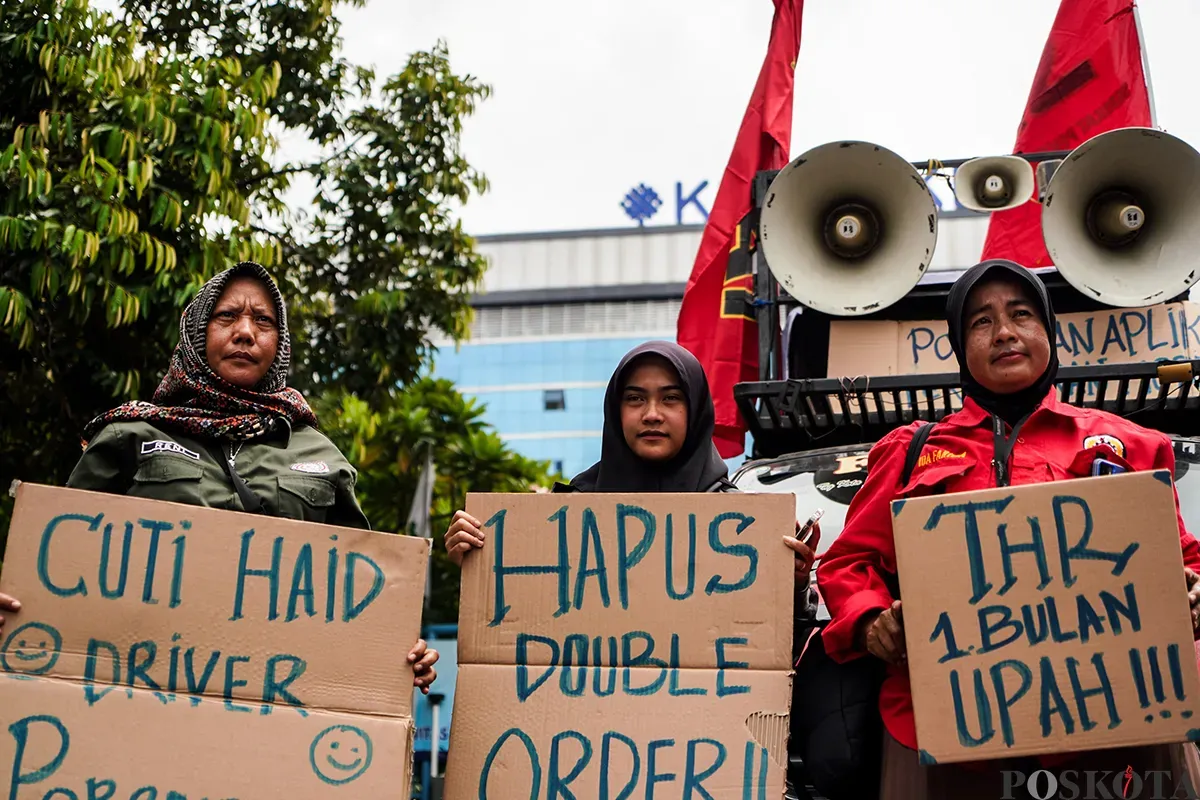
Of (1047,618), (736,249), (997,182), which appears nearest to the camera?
(1047,618)

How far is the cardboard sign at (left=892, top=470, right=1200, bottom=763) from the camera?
2.30 meters

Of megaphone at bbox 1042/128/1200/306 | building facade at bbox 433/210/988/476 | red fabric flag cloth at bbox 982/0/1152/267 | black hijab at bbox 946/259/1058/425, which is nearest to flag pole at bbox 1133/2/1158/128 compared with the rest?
red fabric flag cloth at bbox 982/0/1152/267

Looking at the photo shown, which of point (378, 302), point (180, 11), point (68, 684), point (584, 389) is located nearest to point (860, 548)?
point (68, 684)

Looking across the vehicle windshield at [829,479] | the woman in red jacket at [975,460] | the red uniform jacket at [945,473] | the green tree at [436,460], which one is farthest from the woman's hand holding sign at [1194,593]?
the green tree at [436,460]

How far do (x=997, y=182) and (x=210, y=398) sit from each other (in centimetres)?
360

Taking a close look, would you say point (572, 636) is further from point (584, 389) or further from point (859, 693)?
point (584, 389)

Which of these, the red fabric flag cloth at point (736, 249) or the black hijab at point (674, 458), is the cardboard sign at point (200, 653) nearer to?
the black hijab at point (674, 458)

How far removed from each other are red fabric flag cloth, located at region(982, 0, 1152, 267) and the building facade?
107 ft

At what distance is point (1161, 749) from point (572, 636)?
1.14 metres

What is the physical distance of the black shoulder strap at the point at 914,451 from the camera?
9.00ft

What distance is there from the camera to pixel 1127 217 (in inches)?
187

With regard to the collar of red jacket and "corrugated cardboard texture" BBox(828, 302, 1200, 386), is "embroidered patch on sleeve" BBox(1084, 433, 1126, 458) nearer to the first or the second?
the collar of red jacket

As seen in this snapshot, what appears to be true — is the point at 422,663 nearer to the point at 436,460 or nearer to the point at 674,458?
the point at 674,458

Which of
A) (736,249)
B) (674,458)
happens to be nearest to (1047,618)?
(674,458)
